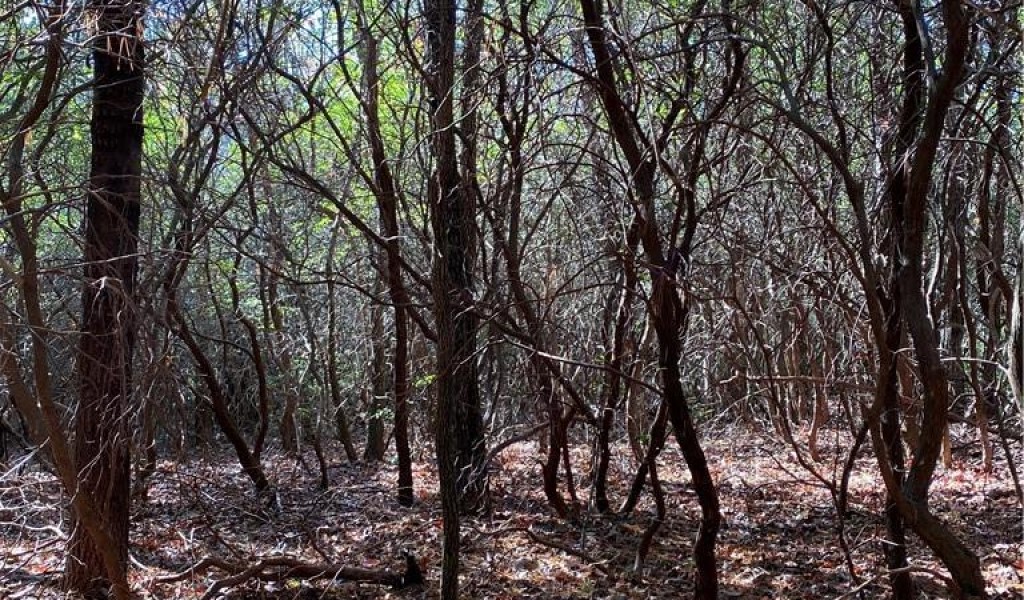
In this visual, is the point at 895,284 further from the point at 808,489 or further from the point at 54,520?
the point at 54,520

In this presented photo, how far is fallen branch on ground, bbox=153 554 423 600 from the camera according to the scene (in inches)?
202

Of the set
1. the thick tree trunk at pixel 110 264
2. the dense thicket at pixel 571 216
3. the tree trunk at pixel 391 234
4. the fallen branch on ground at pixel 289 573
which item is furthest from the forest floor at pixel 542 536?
the tree trunk at pixel 391 234

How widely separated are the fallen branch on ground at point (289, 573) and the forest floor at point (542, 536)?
0.08 metres

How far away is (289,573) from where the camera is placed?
5.47 metres

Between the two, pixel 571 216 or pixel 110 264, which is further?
pixel 571 216

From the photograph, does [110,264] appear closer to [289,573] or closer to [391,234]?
[289,573]

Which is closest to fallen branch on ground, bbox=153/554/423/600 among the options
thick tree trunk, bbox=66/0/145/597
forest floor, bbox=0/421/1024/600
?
forest floor, bbox=0/421/1024/600

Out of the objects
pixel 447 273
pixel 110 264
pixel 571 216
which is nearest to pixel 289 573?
pixel 110 264

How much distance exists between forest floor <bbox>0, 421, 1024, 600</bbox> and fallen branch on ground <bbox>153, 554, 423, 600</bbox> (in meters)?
0.08

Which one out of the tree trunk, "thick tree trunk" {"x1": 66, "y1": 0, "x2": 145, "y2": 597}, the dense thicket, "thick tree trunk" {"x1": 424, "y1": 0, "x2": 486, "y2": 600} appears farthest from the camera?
the tree trunk

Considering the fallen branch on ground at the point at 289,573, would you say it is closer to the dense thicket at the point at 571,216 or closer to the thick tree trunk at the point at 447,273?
the dense thicket at the point at 571,216

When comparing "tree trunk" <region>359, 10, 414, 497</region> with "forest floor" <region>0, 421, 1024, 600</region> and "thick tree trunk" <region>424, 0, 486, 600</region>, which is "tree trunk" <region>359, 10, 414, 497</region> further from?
"thick tree trunk" <region>424, 0, 486, 600</region>

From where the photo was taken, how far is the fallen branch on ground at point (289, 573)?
5141mm

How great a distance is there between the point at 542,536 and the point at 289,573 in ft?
7.02
